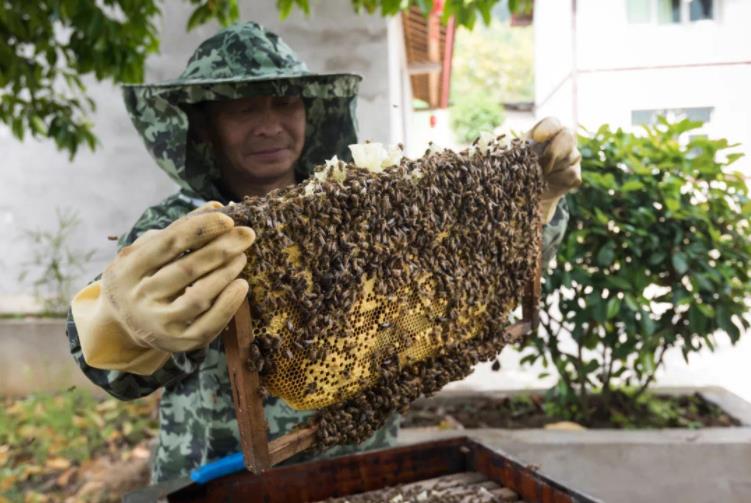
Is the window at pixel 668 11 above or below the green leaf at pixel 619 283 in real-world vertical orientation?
above

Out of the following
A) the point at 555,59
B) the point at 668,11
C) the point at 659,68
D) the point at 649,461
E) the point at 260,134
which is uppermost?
the point at 555,59

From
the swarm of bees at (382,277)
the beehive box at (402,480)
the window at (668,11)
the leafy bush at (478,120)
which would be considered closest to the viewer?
the swarm of bees at (382,277)

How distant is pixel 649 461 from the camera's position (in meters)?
3.31

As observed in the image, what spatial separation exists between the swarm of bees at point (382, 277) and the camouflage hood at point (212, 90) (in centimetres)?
73

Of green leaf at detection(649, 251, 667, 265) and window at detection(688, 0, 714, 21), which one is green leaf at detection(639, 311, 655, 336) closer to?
green leaf at detection(649, 251, 667, 265)

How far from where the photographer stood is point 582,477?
336 cm

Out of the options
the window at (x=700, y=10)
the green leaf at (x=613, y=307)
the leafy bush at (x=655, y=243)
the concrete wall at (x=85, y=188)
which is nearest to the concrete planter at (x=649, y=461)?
the leafy bush at (x=655, y=243)

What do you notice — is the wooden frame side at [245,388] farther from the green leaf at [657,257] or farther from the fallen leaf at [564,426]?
the green leaf at [657,257]

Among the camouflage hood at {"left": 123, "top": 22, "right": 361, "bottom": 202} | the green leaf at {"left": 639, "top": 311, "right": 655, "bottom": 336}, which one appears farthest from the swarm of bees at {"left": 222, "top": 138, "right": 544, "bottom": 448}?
the green leaf at {"left": 639, "top": 311, "right": 655, "bottom": 336}

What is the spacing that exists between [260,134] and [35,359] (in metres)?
4.88

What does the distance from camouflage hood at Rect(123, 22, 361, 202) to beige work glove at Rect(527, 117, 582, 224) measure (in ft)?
2.34

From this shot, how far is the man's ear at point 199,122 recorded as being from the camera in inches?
90.4

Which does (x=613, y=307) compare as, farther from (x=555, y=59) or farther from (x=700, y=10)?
(x=555, y=59)

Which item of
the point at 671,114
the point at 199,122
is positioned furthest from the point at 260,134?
the point at 671,114
